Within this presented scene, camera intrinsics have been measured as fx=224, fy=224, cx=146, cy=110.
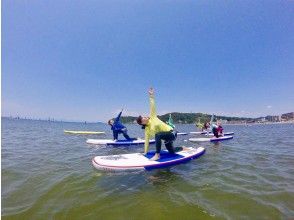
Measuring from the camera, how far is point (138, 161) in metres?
9.73

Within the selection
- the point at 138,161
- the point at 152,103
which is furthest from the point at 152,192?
the point at 152,103

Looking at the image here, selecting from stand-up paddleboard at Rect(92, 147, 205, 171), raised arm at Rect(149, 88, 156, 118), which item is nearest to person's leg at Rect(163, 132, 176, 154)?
stand-up paddleboard at Rect(92, 147, 205, 171)

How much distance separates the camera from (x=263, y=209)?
5500mm

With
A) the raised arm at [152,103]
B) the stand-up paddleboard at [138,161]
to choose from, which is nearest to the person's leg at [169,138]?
the stand-up paddleboard at [138,161]

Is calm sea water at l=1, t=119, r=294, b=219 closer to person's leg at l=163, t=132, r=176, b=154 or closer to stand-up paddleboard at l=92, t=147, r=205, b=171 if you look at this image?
stand-up paddleboard at l=92, t=147, r=205, b=171

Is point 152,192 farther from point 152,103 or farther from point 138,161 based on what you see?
point 152,103

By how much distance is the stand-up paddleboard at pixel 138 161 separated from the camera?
30.0 feet

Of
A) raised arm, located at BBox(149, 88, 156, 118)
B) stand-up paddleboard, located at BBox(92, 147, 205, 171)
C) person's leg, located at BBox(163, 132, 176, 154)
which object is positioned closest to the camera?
stand-up paddleboard, located at BBox(92, 147, 205, 171)

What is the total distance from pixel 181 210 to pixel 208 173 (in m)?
3.88

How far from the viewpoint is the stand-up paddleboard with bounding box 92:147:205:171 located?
30.0 feet

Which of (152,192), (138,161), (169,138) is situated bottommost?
(152,192)

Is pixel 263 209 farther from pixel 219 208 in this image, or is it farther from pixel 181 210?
pixel 181 210

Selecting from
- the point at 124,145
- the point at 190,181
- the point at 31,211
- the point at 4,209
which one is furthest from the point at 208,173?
the point at 124,145

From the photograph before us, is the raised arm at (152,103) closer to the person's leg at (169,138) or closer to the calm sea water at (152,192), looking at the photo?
the person's leg at (169,138)
